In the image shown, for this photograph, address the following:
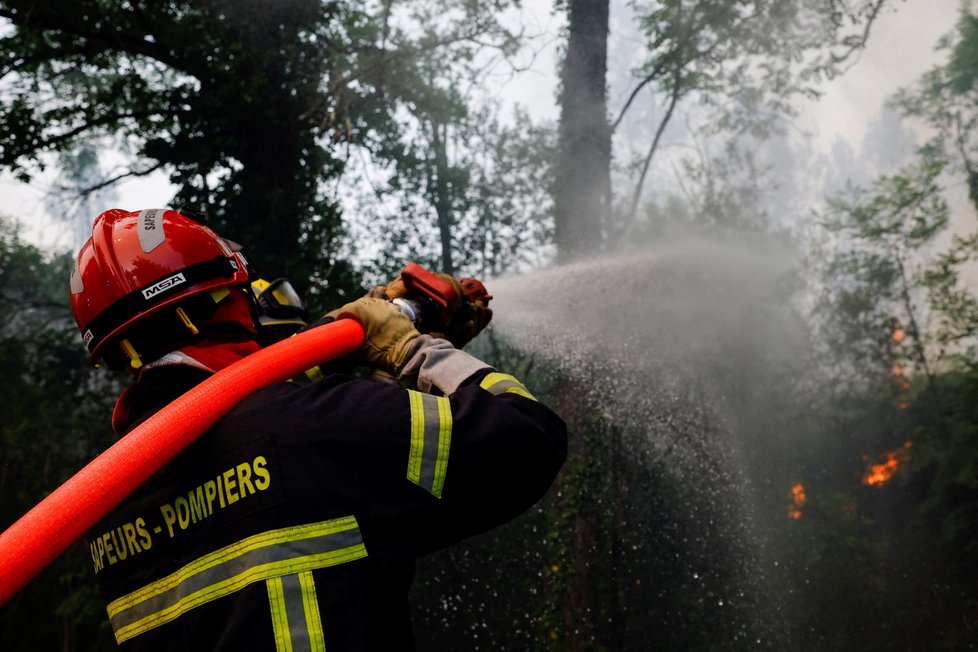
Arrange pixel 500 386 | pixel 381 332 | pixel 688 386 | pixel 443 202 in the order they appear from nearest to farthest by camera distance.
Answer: pixel 500 386 < pixel 381 332 < pixel 688 386 < pixel 443 202

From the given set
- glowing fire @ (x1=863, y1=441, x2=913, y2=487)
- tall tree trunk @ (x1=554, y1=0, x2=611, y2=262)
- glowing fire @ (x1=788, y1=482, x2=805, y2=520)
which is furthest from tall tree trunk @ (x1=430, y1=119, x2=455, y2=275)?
glowing fire @ (x1=863, y1=441, x2=913, y2=487)

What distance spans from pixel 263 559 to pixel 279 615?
0.12 metres

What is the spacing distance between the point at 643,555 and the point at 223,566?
7533 millimetres

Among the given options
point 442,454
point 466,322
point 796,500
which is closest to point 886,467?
point 796,500

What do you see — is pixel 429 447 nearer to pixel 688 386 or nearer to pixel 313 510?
pixel 313 510

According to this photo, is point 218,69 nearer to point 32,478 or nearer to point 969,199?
point 32,478

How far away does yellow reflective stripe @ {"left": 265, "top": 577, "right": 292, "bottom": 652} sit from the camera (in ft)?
4.38

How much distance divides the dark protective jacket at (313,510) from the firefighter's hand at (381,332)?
0.33 metres

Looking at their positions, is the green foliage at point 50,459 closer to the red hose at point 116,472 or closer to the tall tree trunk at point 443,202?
the tall tree trunk at point 443,202

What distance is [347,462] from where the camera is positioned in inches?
58.0

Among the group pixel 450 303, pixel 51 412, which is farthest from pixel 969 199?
pixel 51 412

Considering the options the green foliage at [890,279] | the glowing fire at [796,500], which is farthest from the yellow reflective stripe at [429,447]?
the glowing fire at [796,500]

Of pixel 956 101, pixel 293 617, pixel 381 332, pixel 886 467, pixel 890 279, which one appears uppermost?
pixel 956 101

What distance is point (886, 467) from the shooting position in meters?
9.21
